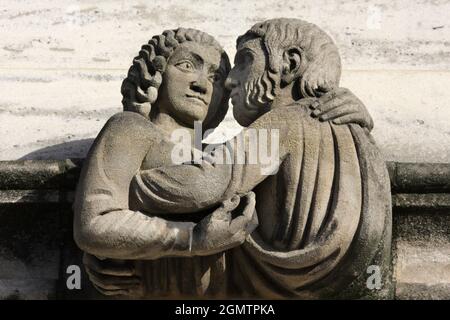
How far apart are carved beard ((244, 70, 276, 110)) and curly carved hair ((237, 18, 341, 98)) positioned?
0.03 metres

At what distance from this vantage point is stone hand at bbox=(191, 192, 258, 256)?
3920mm

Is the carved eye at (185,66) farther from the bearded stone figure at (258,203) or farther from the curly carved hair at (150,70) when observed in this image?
the bearded stone figure at (258,203)

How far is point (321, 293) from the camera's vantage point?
402 centimetres

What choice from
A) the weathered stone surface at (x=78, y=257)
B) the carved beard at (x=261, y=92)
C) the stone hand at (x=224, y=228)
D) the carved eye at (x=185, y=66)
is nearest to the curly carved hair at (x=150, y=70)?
the carved eye at (x=185, y=66)

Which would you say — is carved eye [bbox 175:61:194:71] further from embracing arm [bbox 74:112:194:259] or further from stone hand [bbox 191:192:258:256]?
stone hand [bbox 191:192:258:256]

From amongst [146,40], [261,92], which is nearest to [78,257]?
[261,92]

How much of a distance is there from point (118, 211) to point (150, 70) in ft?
1.59

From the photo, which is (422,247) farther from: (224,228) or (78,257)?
(78,257)

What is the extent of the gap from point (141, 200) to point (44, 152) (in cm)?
83

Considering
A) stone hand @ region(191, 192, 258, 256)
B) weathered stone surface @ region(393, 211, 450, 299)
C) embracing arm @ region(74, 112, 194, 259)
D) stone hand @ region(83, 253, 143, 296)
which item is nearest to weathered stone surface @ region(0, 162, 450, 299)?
weathered stone surface @ region(393, 211, 450, 299)

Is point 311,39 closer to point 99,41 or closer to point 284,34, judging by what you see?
point 284,34

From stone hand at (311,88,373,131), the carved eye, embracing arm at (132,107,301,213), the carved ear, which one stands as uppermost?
the carved ear

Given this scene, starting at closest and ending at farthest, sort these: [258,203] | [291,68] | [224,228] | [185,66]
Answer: [224,228] < [258,203] < [291,68] < [185,66]

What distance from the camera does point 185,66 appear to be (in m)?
4.29
